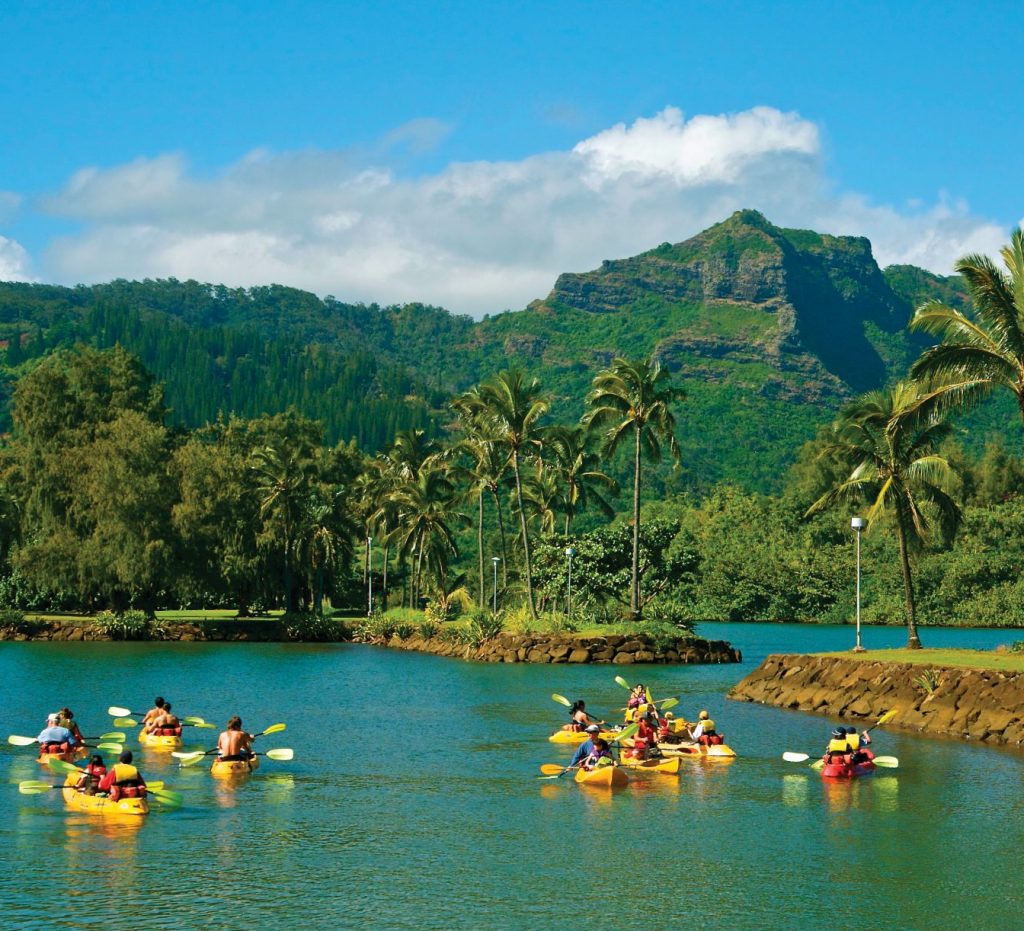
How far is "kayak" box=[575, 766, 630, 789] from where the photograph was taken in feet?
112

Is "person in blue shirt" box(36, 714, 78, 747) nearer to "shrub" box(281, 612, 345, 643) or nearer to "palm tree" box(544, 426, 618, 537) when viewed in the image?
"palm tree" box(544, 426, 618, 537)

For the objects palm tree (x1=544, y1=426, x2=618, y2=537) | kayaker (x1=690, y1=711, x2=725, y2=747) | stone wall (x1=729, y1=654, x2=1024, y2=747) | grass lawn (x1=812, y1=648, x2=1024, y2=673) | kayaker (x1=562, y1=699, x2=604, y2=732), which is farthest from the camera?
palm tree (x1=544, y1=426, x2=618, y2=537)

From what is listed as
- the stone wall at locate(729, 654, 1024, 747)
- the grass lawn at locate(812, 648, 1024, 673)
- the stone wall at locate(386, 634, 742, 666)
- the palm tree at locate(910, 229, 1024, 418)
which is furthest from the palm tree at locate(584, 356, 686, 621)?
the palm tree at locate(910, 229, 1024, 418)

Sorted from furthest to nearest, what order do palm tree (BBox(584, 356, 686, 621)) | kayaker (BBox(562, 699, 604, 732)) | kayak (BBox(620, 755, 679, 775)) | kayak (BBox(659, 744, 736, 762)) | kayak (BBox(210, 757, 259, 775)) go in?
palm tree (BBox(584, 356, 686, 621)) → kayaker (BBox(562, 699, 604, 732)) → kayak (BBox(659, 744, 736, 762)) → kayak (BBox(620, 755, 679, 775)) → kayak (BBox(210, 757, 259, 775))

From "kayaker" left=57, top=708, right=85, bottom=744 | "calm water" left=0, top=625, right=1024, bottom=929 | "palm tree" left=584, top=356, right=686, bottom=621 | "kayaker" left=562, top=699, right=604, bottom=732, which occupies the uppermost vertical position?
"palm tree" left=584, top=356, right=686, bottom=621

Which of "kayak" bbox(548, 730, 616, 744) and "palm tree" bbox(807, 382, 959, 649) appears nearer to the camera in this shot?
"kayak" bbox(548, 730, 616, 744)

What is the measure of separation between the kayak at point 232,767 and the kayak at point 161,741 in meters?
5.45

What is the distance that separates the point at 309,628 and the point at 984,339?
226 ft

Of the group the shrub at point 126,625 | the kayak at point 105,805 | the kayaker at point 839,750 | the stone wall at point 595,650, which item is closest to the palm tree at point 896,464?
the kayaker at point 839,750

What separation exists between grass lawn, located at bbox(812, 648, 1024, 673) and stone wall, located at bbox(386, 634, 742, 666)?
70.6ft

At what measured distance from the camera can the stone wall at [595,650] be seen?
74625 millimetres

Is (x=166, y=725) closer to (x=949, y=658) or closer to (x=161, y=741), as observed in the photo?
(x=161, y=741)

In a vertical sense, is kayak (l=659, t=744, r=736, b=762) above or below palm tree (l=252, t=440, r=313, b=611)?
below

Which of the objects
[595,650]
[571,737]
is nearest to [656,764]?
[571,737]
